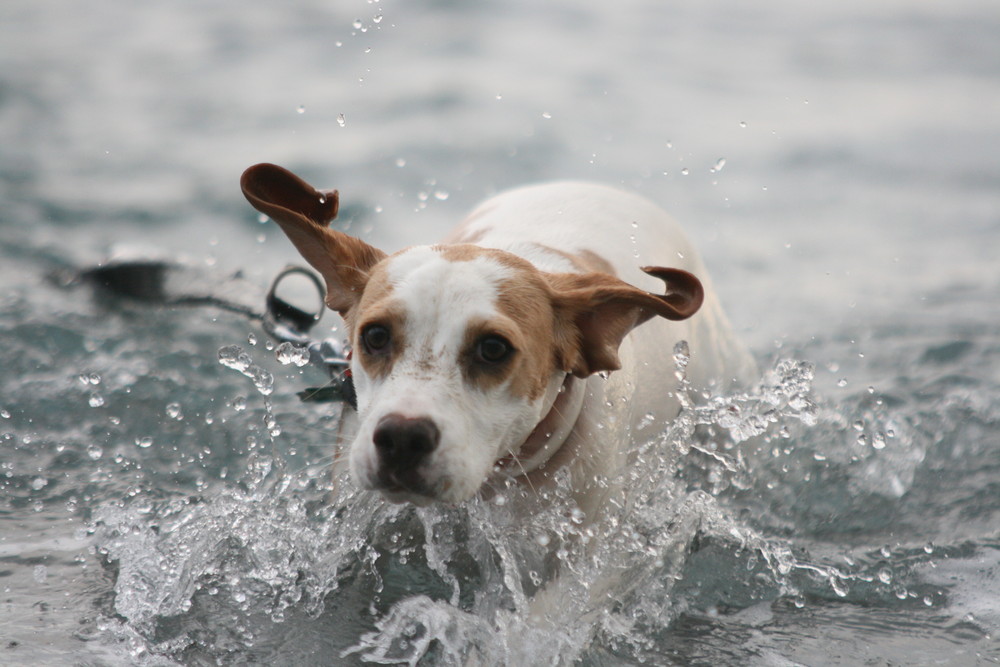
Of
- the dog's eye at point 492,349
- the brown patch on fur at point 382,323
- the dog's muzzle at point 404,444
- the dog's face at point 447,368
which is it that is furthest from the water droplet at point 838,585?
the brown patch on fur at point 382,323

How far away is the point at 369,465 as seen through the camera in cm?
280

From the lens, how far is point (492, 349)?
2.92m

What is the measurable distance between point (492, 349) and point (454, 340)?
0.11 metres

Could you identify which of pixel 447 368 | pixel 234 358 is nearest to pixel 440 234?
pixel 234 358

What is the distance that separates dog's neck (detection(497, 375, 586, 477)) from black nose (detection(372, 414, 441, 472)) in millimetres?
475

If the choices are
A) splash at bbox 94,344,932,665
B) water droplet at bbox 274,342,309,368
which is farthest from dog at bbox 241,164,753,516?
water droplet at bbox 274,342,309,368

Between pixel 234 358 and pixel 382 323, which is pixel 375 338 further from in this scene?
pixel 234 358

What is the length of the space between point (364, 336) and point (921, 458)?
3.12m

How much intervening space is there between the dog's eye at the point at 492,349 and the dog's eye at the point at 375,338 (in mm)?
255

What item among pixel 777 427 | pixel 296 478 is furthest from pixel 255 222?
pixel 777 427

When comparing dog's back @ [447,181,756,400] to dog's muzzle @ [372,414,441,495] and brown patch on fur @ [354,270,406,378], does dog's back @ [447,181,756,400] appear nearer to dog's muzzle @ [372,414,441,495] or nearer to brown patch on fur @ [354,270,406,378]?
brown patch on fur @ [354,270,406,378]

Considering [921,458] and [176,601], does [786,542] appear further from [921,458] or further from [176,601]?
[176,601]

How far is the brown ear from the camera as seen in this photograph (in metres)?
3.19

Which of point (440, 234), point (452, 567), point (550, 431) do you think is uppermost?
point (550, 431)
